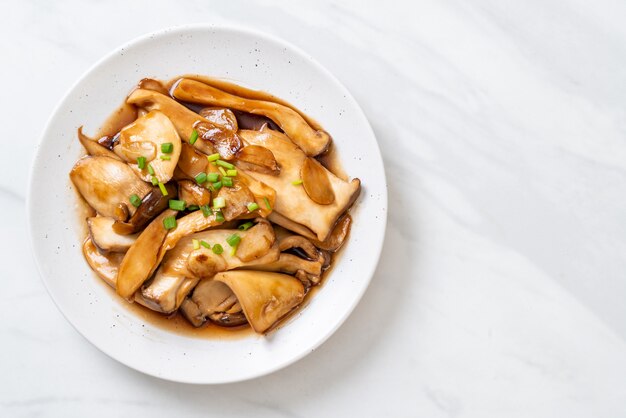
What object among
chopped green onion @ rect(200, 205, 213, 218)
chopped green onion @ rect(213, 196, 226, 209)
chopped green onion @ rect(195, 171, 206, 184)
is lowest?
chopped green onion @ rect(200, 205, 213, 218)

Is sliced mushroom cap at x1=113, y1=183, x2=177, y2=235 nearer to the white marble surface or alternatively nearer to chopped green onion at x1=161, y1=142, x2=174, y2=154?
chopped green onion at x1=161, y1=142, x2=174, y2=154

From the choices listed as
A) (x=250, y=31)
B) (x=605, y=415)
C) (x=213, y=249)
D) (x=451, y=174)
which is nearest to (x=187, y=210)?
(x=213, y=249)

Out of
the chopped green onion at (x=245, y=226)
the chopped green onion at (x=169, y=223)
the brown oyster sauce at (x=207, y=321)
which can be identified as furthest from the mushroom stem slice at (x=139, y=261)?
the chopped green onion at (x=245, y=226)

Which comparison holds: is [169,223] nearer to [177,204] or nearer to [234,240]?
[177,204]

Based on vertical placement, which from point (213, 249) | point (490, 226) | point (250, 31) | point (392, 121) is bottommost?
point (213, 249)

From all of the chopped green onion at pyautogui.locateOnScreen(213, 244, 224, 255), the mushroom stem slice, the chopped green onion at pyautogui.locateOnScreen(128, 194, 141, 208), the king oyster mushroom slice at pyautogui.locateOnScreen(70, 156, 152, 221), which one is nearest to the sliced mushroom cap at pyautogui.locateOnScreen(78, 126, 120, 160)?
the king oyster mushroom slice at pyautogui.locateOnScreen(70, 156, 152, 221)

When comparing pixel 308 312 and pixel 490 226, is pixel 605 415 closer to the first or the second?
pixel 490 226

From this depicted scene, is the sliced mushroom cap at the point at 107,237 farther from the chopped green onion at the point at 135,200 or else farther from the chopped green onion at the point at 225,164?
the chopped green onion at the point at 225,164
